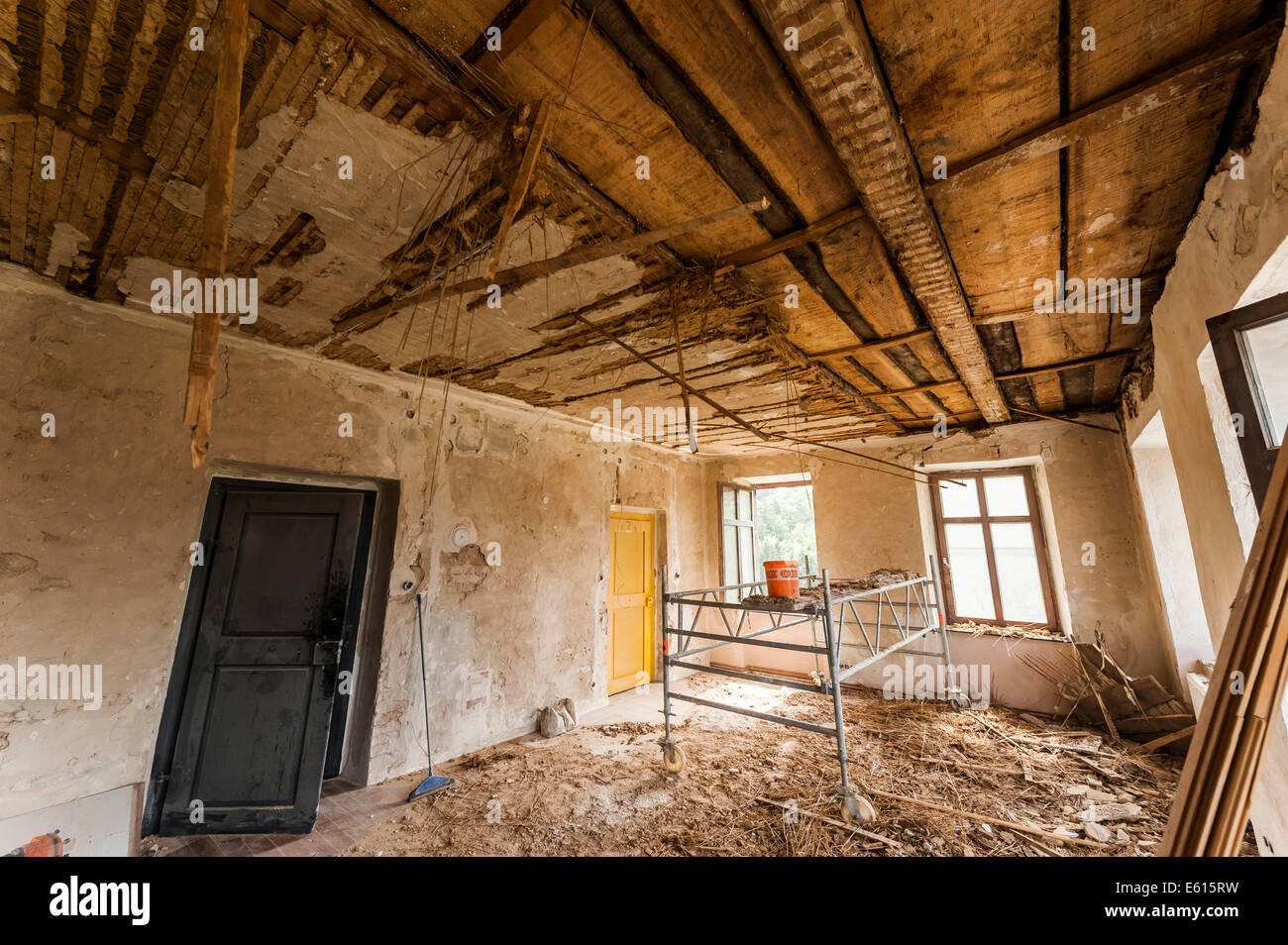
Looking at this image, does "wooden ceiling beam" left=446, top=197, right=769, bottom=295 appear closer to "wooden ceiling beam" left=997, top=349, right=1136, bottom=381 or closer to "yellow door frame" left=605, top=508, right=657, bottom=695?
"wooden ceiling beam" left=997, top=349, right=1136, bottom=381

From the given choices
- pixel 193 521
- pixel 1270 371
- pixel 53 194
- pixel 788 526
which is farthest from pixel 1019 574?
pixel 788 526

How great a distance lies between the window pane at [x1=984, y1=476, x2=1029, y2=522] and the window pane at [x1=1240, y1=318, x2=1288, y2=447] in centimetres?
354

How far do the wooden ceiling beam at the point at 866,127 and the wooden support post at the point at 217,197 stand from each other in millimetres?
1059

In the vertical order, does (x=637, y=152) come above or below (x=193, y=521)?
above

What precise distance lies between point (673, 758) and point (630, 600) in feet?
6.86

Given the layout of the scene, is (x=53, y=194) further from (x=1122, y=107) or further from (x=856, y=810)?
(x=856, y=810)

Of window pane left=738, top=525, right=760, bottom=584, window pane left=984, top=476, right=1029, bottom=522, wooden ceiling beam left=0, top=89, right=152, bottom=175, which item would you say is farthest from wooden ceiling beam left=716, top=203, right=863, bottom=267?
window pane left=738, top=525, right=760, bottom=584

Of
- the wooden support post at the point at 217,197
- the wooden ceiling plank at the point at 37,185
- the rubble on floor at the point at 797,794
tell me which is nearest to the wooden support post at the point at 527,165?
the wooden support post at the point at 217,197

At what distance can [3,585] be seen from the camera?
191 cm

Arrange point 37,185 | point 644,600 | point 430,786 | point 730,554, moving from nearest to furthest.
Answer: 1. point 37,185
2. point 430,786
3. point 644,600
4. point 730,554

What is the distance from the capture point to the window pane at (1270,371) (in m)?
1.49

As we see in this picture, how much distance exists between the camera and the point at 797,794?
2.74 meters
